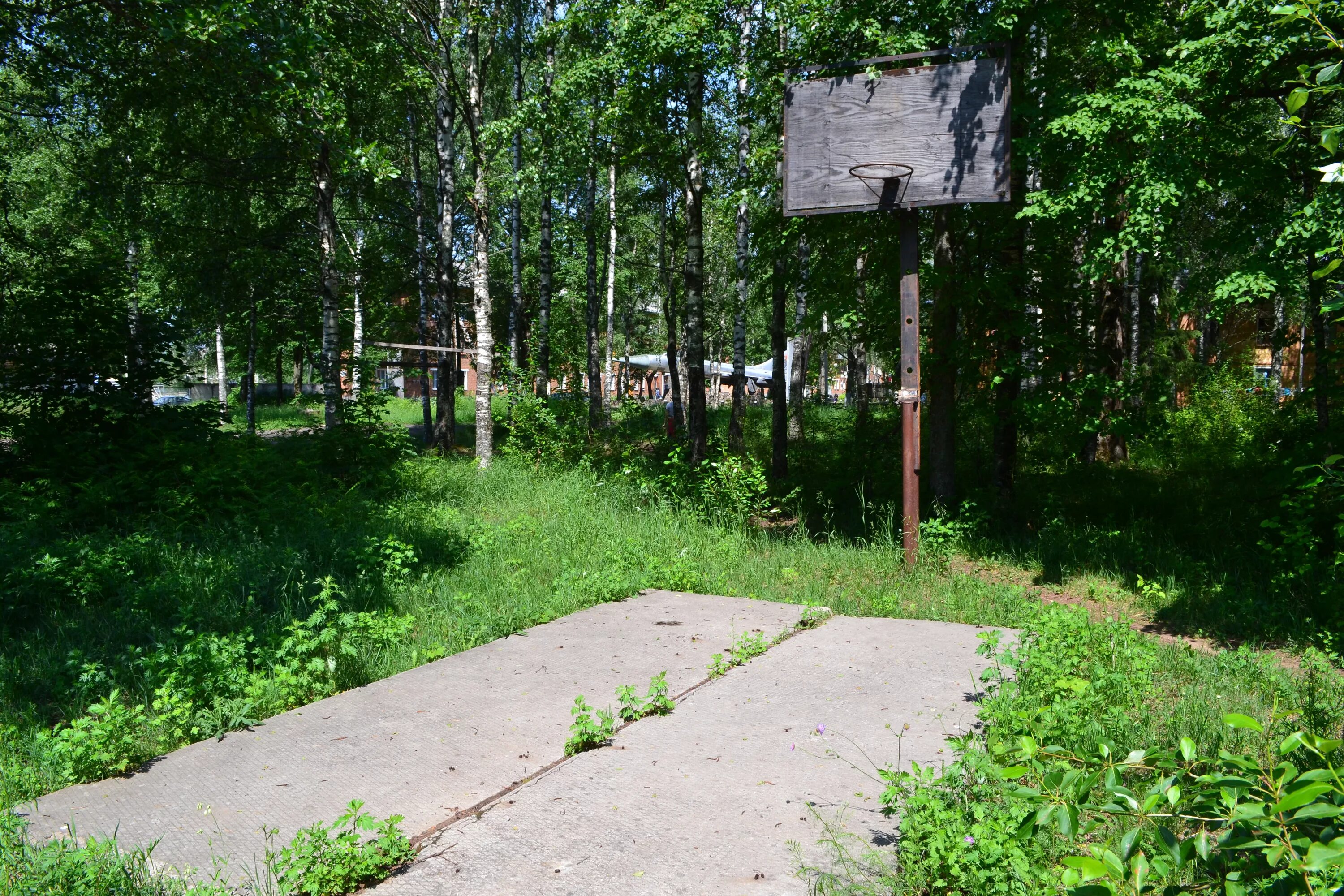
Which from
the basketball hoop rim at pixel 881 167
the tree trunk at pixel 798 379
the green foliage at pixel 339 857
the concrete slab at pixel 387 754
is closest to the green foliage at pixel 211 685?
the concrete slab at pixel 387 754

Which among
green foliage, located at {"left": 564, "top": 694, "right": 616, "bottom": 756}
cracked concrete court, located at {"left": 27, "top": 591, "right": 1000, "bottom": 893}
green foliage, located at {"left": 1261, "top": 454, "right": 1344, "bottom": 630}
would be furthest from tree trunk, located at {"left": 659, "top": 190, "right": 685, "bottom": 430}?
green foliage, located at {"left": 564, "top": 694, "right": 616, "bottom": 756}

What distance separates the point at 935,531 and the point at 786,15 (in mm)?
6825

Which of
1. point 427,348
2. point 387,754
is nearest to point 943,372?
point 387,754

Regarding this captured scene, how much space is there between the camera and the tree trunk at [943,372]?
10.6 metres

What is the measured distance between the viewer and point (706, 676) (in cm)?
540

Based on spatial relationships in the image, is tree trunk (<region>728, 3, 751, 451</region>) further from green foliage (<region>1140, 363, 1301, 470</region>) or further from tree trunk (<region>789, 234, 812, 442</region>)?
green foliage (<region>1140, 363, 1301, 470</region>)

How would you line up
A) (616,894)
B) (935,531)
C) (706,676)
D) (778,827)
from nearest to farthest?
(616,894) < (778,827) < (706,676) < (935,531)

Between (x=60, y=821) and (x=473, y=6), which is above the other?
(x=473, y=6)

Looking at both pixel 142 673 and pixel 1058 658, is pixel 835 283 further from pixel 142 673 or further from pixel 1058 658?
pixel 142 673

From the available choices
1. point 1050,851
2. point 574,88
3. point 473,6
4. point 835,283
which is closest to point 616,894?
point 1050,851

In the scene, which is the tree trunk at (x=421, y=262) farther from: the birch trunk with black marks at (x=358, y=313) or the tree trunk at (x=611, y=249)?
the tree trunk at (x=611, y=249)

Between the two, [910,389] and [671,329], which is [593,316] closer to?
[671,329]

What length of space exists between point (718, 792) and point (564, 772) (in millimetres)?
696

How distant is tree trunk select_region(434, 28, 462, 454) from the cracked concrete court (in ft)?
48.3
